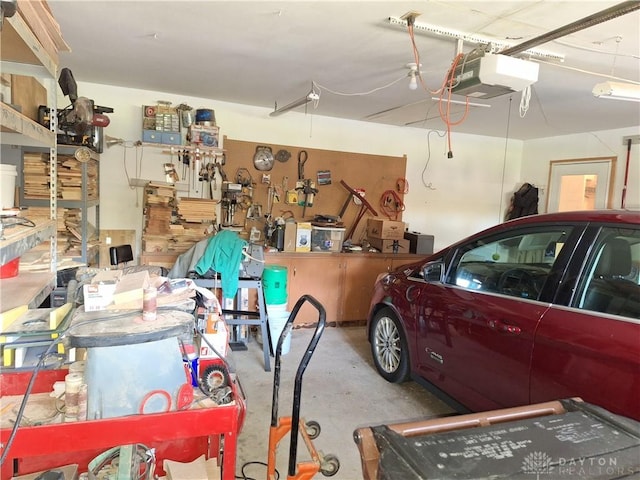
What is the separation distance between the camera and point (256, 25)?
254cm

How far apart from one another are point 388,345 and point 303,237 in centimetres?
164

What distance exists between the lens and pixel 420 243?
16.3ft

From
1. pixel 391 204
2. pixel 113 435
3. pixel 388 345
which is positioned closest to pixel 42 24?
pixel 113 435

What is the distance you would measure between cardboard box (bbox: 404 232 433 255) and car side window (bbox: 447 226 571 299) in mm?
2268

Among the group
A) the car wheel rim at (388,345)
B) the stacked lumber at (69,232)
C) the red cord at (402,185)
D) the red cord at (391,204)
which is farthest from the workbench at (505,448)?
the red cord at (402,185)

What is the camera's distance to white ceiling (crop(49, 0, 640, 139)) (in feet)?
7.50

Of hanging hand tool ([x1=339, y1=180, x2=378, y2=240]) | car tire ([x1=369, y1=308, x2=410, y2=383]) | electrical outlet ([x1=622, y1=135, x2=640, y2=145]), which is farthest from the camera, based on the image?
hanging hand tool ([x1=339, y1=180, x2=378, y2=240])

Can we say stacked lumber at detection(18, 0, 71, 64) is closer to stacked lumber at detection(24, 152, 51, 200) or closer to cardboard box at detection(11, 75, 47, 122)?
cardboard box at detection(11, 75, 47, 122)

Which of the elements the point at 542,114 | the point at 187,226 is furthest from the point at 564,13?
the point at 187,226

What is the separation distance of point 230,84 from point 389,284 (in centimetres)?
242

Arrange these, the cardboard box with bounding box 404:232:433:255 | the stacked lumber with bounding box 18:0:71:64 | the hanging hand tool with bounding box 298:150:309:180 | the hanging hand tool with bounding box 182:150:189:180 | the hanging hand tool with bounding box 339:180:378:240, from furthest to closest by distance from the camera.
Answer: the hanging hand tool with bounding box 339:180:378:240
the hanging hand tool with bounding box 298:150:309:180
the cardboard box with bounding box 404:232:433:255
the hanging hand tool with bounding box 182:150:189:180
the stacked lumber with bounding box 18:0:71:64

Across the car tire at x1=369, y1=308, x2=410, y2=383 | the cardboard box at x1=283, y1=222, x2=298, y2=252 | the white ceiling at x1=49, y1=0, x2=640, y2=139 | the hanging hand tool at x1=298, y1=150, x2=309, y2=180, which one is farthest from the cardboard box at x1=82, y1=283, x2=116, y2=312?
the hanging hand tool at x1=298, y1=150, x2=309, y2=180

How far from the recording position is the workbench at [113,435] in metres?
1.26

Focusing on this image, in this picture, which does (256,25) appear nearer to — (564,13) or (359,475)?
A: (564,13)
